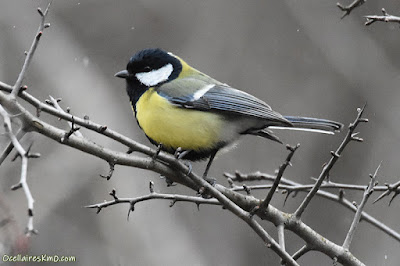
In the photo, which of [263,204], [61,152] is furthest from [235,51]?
[263,204]

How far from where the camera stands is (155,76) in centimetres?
429

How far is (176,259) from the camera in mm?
7402

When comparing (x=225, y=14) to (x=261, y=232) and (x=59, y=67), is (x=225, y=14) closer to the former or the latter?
(x=59, y=67)

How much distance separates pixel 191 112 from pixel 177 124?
0.18 m

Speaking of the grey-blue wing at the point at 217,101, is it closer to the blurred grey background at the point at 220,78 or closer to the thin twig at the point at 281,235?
the thin twig at the point at 281,235

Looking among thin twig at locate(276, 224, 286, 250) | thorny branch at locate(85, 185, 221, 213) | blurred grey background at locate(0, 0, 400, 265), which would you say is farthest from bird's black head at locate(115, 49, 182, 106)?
blurred grey background at locate(0, 0, 400, 265)

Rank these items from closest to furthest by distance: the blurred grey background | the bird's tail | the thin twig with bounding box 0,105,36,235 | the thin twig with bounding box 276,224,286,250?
the thin twig with bounding box 0,105,36,235
the thin twig with bounding box 276,224,286,250
the bird's tail
the blurred grey background

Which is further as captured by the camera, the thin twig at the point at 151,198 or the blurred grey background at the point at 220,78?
the blurred grey background at the point at 220,78

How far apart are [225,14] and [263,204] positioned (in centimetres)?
666

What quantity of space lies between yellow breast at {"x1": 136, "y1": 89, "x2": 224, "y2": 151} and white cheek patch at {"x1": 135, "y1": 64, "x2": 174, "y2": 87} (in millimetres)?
171

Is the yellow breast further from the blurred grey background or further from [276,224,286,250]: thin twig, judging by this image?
the blurred grey background

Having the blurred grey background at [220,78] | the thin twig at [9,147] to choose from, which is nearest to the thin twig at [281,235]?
the thin twig at [9,147]

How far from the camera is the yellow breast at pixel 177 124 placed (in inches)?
152

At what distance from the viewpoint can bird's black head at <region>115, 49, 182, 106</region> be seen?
421 centimetres
